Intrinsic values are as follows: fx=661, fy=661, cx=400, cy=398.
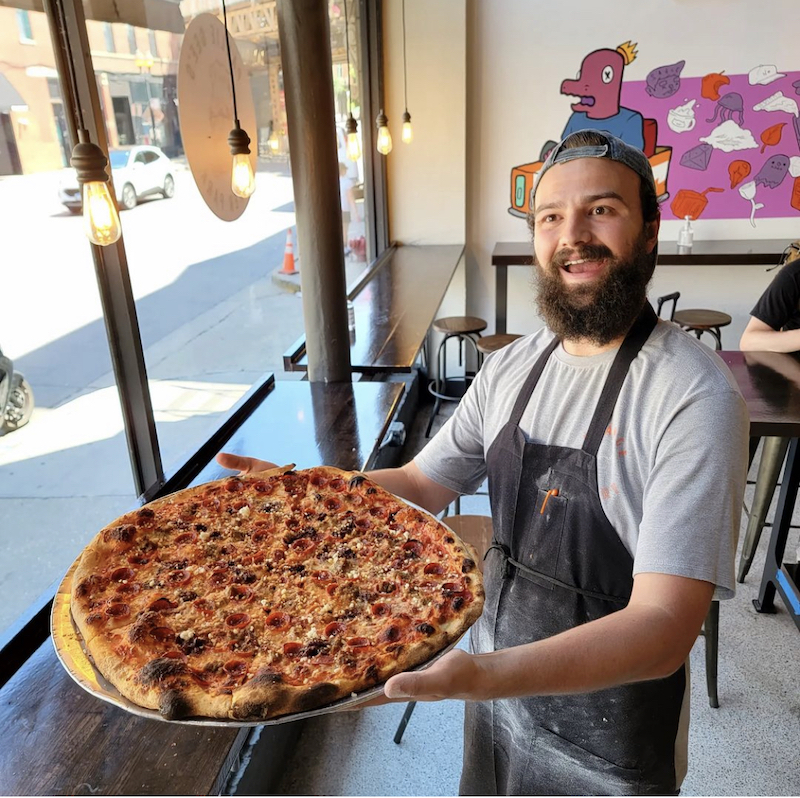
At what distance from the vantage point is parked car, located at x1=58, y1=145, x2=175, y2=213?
2.04 m

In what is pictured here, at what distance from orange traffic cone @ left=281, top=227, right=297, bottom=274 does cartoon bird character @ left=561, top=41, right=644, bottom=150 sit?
2.83 metres

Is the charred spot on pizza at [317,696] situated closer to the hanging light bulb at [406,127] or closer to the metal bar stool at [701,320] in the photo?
the metal bar stool at [701,320]

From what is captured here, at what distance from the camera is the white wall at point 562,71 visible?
17.2 ft

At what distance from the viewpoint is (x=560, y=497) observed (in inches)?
55.4

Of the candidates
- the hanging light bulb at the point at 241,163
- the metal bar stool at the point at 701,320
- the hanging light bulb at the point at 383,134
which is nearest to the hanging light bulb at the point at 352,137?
the hanging light bulb at the point at 383,134

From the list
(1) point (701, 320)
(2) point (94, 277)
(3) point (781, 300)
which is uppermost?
(2) point (94, 277)

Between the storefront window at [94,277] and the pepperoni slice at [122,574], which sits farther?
the storefront window at [94,277]

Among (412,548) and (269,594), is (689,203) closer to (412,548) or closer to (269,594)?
(412,548)

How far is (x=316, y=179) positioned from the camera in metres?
3.03

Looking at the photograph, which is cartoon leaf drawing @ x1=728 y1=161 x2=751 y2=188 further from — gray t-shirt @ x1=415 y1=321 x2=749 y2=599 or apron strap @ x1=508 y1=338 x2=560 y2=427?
apron strap @ x1=508 y1=338 x2=560 y2=427

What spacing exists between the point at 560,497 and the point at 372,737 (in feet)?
5.51

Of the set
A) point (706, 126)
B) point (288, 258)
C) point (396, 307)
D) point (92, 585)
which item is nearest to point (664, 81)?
point (706, 126)

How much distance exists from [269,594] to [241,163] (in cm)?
157

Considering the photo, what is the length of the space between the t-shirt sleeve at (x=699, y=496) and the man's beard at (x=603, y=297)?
0.27 metres
